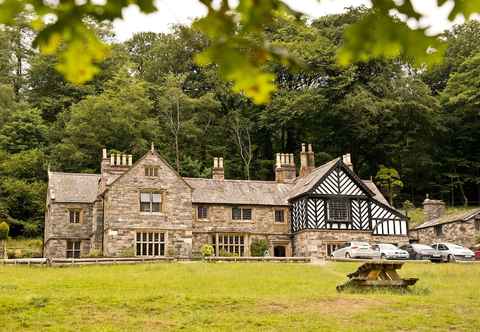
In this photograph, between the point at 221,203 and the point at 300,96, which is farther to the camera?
the point at 300,96

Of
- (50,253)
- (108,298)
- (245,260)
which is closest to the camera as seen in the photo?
(108,298)

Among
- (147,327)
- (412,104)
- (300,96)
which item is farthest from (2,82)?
(147,327)

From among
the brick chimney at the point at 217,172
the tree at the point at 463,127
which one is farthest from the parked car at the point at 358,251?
the tree at the point at 463,127

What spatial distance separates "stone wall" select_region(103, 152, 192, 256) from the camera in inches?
1502

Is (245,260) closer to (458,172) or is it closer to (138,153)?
(138,153)

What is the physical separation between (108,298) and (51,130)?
41419 mm

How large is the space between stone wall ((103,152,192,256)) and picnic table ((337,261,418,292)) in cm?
1922

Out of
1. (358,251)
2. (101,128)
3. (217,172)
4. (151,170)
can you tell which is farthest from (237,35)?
(101,128)

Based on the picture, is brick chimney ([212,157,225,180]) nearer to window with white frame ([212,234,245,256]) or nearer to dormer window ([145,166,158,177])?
window with white frame ([212,234,245,256])

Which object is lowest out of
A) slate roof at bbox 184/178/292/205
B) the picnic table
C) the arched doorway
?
the picnic table

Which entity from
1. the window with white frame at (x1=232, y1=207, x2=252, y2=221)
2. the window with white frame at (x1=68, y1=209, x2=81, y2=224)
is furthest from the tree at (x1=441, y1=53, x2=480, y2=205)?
A: the window with white frame at (x1=68, y1=209, x2=81, y2=224)

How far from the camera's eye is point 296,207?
42844 mm

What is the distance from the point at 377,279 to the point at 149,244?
2000 cm

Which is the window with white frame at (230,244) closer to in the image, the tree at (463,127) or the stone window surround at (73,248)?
the stone window surround at (73,248)
